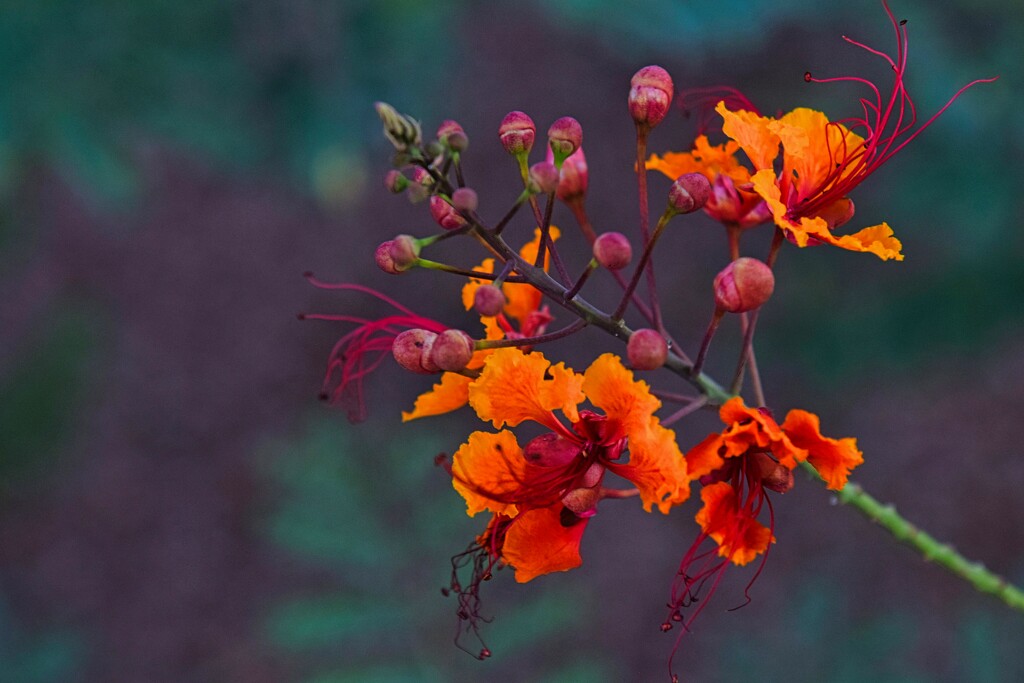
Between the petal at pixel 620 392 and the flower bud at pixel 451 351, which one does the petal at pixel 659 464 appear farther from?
the flower bud at pixel 451 351

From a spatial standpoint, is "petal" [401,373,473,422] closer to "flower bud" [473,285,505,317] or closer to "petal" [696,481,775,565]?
"flower bud" [473,285,505,317]

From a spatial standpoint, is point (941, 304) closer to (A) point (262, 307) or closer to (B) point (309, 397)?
(B) point (309, 397)

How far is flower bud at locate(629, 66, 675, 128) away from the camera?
1.39 metres

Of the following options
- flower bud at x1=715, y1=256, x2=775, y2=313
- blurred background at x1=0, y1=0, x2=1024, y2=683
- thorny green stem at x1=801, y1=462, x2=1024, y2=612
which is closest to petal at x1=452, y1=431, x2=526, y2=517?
flower bud at x1=715, y1=256, x2=775, y2=313

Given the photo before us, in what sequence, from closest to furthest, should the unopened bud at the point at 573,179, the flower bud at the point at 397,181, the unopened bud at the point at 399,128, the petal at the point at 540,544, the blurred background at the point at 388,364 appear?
the unopened bud at the point at 399,128 → the flower bud at the point at 397,181 → the petal at the point at 540,544 → the unopened bud at the point at 573,179 → the blurred background at the point at 388,364

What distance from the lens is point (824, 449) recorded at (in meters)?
1.32

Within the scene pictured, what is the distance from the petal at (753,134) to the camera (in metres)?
1.34

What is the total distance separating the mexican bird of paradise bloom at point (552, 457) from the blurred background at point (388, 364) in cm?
124

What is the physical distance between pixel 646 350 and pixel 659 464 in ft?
0.51

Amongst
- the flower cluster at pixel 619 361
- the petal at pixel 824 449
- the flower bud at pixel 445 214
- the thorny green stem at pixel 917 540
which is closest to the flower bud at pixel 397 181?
the flower cluster at pixel 619 361

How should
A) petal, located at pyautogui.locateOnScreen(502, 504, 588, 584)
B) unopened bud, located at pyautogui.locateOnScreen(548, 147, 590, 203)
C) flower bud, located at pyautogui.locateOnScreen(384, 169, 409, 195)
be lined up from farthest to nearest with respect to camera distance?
unopened bud, located at pyautogui.locateOnScreen(548, 147, 590, 203), petal, located at pyautogui.locateOnScreen(502, 504, 588, 584), flower bud, located at pyautogui.locateOnScreen(384, 169, 409, 195)

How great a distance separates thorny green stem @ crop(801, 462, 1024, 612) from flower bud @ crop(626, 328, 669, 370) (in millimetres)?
358

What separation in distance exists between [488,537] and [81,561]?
328 centimetres

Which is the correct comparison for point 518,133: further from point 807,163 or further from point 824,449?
point 824,449
